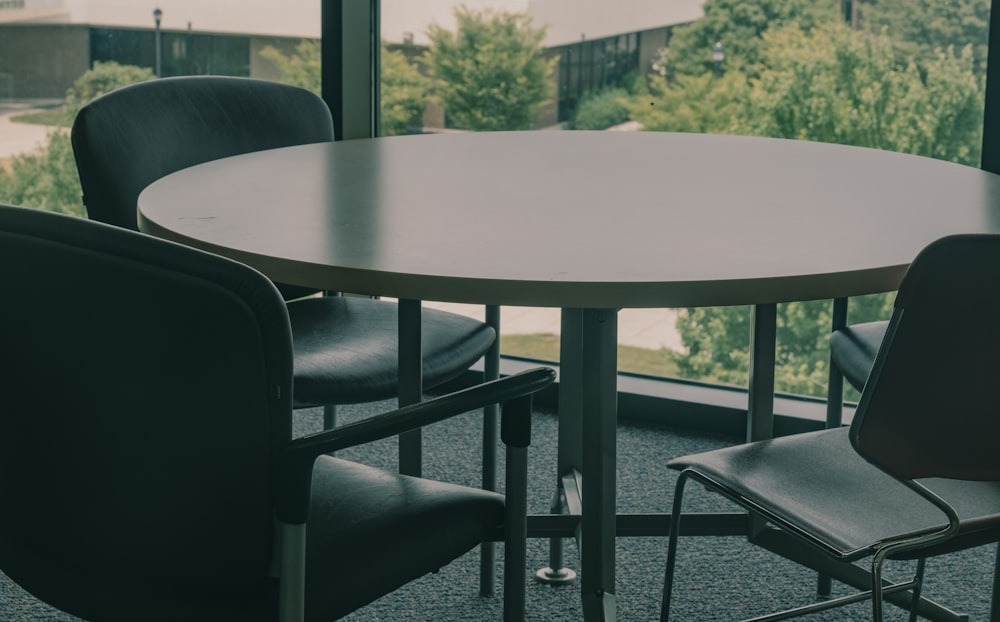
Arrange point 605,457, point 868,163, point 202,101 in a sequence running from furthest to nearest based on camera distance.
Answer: point 202,101 → point 868,163 → point 605,457

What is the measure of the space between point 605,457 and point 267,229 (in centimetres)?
67

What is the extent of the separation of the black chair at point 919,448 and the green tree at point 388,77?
225 cm

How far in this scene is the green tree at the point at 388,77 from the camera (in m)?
3.69

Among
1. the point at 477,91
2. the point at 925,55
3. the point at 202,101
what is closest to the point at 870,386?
the point at 202,101

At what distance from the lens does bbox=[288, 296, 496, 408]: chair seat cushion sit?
6.74ft

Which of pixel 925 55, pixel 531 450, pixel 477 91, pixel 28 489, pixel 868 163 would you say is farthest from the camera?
pixel 477 91

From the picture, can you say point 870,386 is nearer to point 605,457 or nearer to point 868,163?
point 605,457

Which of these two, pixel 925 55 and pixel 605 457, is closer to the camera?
pixel 605 457

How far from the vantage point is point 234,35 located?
12.2 feet

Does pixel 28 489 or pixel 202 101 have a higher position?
pixel 202 101

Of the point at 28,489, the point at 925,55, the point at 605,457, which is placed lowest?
the point at 605,457

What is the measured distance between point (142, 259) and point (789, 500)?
3.02 feet

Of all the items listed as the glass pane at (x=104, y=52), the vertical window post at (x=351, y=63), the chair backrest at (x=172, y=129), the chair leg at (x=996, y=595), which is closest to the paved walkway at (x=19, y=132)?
the glass pane at (x=104, y=52)

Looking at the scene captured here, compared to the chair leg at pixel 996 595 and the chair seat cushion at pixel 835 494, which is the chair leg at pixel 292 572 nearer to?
the chair seat cushion at pixel 835 494
